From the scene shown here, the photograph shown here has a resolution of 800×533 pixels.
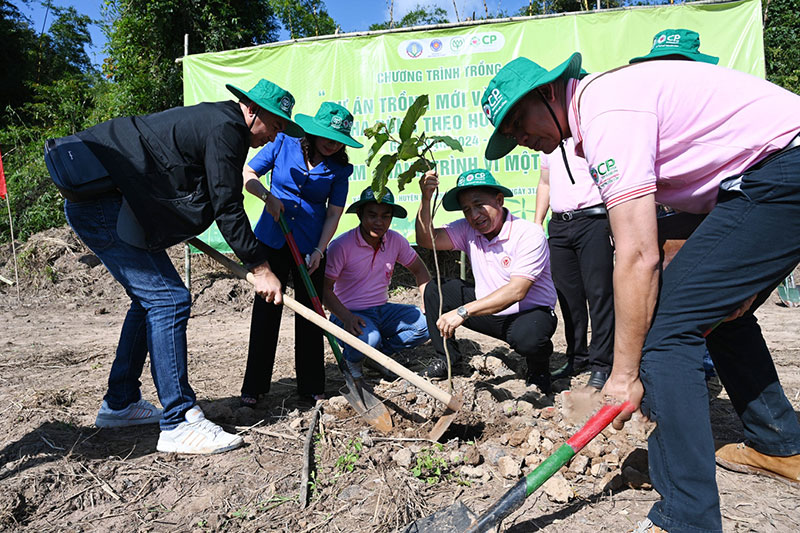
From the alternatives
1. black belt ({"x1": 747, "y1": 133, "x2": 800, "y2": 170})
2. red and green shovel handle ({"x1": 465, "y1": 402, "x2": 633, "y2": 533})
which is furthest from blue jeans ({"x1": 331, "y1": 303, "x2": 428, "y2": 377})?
black belt ({"x1": 747, "y1": 133, "x2": 800, "y2": 170})

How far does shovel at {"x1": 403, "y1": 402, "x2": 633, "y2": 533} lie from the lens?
1.74m

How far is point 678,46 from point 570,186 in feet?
3.51

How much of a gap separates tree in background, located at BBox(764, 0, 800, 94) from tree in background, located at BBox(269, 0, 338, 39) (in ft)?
32.3

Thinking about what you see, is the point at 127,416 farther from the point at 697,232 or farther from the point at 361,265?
the point at 697,232

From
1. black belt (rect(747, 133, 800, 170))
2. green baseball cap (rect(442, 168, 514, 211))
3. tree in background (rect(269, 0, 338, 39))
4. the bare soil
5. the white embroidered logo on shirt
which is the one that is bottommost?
the bare soil

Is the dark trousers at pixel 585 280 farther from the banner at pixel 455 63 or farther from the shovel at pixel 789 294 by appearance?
the shovel at pixel 789 294

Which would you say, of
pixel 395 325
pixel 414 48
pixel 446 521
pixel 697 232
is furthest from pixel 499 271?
pixel 414 48

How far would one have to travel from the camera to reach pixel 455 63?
6051mm

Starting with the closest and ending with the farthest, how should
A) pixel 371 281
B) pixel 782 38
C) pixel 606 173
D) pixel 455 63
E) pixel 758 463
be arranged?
1. pixel 606 173
2. pixel 758 463
3. pixel 371 281
4. pixel 455 63
5. pixel 782 38

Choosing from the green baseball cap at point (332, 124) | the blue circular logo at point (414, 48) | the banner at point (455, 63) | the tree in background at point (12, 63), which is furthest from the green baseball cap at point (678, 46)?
the tree in background at point (12, 63)

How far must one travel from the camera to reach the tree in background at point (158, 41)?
905cm

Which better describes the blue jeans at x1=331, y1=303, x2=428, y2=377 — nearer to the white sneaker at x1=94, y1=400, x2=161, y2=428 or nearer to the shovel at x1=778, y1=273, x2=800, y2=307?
the white sneaker at x1=94, y1=400, x2=161, y2=428

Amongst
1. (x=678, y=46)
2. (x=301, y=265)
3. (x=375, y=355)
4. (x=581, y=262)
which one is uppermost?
(x=678, y=46)

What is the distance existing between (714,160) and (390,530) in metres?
1.70
